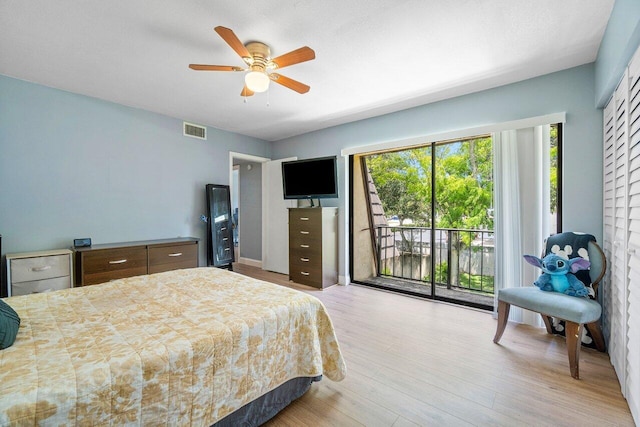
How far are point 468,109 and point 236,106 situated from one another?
278 centimetres

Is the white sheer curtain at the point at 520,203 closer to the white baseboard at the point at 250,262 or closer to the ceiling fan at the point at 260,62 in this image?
the ceiling fan at the point at 260,62

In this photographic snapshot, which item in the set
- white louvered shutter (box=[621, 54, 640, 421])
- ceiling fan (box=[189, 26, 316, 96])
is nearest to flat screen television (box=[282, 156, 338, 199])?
→ ceiling fan (box=[189, 26, 316, 96])

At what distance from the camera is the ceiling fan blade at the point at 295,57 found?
1851mm

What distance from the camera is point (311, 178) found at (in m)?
4.11

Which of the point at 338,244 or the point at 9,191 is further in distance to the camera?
the point at 338,244

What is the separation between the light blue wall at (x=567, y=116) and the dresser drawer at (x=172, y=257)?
10.7 ft

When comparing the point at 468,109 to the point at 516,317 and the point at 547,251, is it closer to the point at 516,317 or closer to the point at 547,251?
the point at 547,251

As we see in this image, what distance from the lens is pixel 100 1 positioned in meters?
1.69

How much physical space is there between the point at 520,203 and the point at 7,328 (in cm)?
366

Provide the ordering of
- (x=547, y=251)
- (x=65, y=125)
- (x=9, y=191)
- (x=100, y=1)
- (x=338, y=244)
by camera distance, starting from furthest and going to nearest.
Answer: (x=338, y=244) < (x=65, y=125) < (x=9, y=191) < (x=547, y=251) < (x=100, y=1)

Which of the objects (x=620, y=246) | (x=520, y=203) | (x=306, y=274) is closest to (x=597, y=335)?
(x=620, y=246)

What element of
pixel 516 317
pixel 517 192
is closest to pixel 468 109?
pixel 517 192

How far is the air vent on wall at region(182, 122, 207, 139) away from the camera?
4.00 metres

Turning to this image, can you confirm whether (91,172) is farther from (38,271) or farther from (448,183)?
(448,183)
